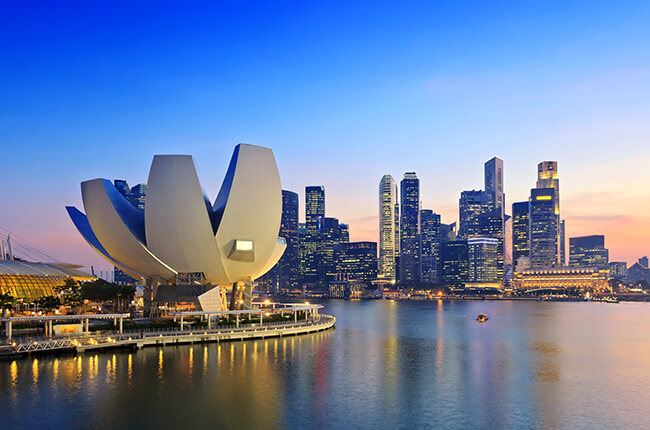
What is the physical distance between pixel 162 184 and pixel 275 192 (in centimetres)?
1238

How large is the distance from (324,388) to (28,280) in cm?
5428

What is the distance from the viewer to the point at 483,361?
4928cm

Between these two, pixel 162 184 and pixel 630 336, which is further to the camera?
pixel 630 336

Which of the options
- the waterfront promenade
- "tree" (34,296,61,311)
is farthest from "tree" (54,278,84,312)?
the waterfront promenade

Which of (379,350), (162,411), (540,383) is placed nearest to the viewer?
(162,411)

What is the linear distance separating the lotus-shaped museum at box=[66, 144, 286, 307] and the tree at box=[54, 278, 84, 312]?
7.49 meters

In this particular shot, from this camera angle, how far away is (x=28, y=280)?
73438mm

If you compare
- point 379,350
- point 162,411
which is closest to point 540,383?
point 379,350

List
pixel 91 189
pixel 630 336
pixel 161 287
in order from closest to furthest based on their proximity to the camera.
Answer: pixel 91 189
pixel 161 287
pixel 630 336

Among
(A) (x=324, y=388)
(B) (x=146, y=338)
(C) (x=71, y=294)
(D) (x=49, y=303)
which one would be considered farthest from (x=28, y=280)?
(A) (x=324, y=388)

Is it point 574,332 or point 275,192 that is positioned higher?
point 275,192

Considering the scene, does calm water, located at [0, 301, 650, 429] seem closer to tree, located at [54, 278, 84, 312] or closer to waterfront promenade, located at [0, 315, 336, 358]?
waterfront promenade, located at [0, 315, 336, 358]

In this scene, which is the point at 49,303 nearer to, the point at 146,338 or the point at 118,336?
the point at 118,336

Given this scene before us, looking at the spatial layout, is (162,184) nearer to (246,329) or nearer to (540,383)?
(246,329)
